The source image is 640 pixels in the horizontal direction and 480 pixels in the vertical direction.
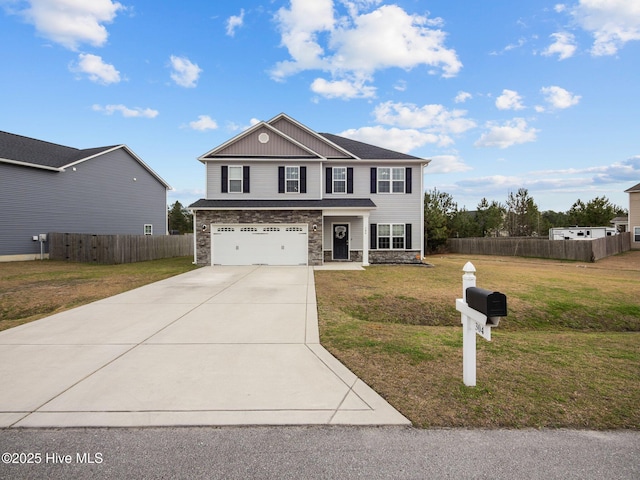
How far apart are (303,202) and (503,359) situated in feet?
46.1

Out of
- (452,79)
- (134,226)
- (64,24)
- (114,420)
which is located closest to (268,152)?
(64,24)

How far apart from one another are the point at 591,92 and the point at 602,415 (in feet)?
56.5

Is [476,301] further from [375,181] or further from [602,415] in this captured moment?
[375,181]

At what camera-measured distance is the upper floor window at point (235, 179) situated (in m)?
18.2

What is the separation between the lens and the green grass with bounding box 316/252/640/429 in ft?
10.4

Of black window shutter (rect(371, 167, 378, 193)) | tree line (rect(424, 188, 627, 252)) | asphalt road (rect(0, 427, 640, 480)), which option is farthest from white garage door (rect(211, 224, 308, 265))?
tree line (rect(424, 188, 627, 252))

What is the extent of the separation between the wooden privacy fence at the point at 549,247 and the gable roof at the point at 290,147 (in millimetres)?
15159

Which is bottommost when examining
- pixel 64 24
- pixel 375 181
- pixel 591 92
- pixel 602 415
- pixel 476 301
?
pixel 602 415

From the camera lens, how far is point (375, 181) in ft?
63.3

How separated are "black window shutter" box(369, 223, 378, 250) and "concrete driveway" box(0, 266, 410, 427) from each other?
12.1m

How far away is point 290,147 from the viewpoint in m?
18.4

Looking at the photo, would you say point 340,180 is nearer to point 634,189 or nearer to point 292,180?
point 292,180

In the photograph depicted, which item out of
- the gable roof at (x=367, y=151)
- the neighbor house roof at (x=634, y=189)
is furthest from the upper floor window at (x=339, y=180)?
the neighbor house roof at (x=634, y=189)

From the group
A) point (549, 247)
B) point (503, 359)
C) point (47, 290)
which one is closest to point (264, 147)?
point (47, 290)
